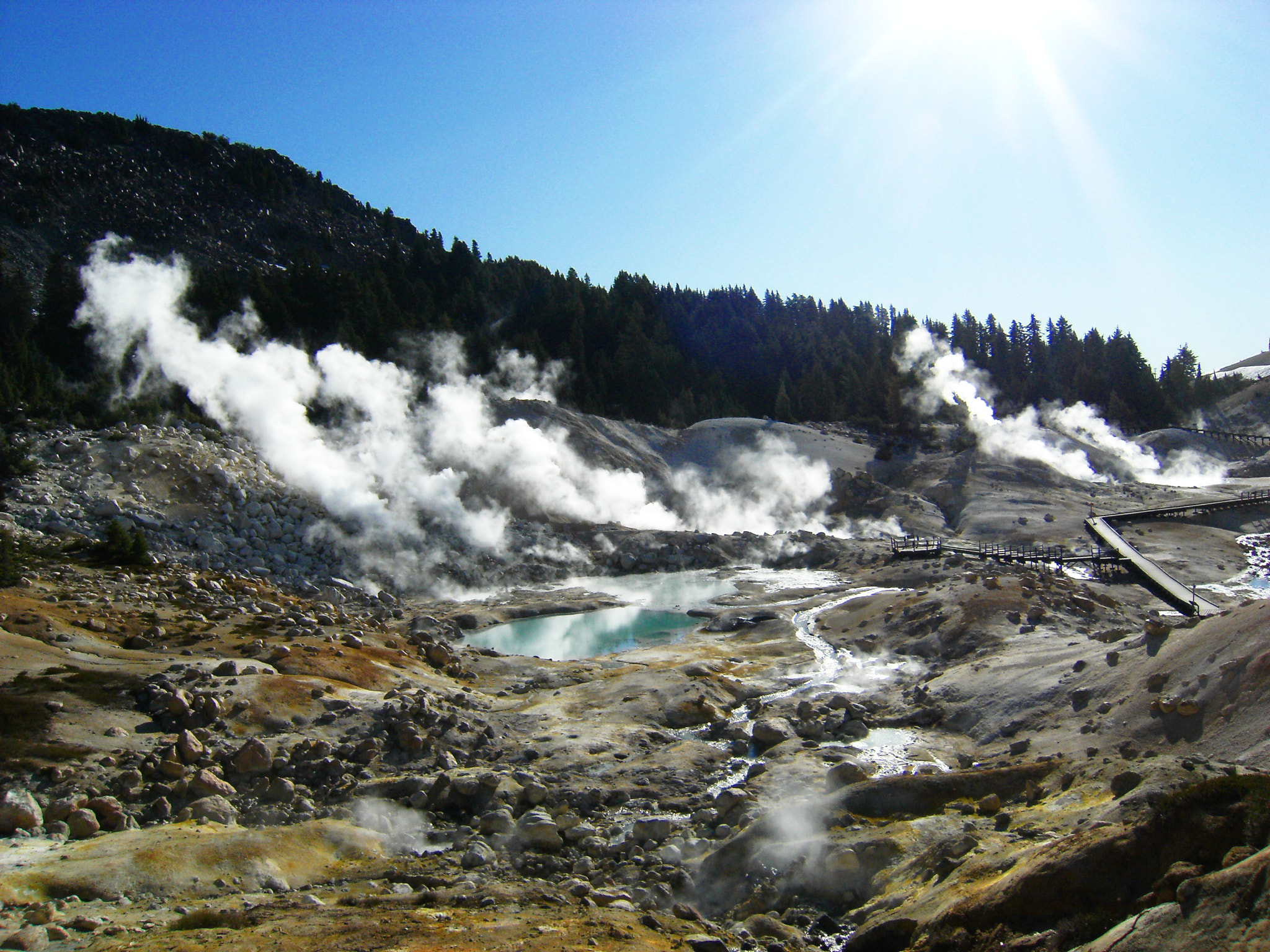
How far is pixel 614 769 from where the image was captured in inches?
610

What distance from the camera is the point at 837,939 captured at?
9.52 metres

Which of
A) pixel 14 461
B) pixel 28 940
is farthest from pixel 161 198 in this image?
pixel 28 940

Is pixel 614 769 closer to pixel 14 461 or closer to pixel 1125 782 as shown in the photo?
pixel 1125 782

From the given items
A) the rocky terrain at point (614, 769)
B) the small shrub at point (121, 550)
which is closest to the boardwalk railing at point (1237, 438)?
the rocky terrain at point (614, 769)

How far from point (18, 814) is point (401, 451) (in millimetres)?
36167

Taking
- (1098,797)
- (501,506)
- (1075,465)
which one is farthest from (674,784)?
(1075,465)

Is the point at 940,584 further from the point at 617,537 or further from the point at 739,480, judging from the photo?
the point at 739,480

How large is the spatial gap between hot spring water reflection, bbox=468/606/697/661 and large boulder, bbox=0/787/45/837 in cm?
1685

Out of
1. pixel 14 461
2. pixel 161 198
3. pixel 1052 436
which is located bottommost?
pixel 1052 436

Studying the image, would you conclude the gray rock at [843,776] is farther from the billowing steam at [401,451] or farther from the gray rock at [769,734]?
the billowing steam at [401,451]

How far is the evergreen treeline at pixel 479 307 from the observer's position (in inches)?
2665

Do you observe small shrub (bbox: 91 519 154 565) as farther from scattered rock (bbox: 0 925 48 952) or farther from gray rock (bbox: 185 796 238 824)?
scattered rock (bbox: 0 925 48 952)

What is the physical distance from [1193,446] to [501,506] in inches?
2506

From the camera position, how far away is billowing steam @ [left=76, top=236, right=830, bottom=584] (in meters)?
40.1
